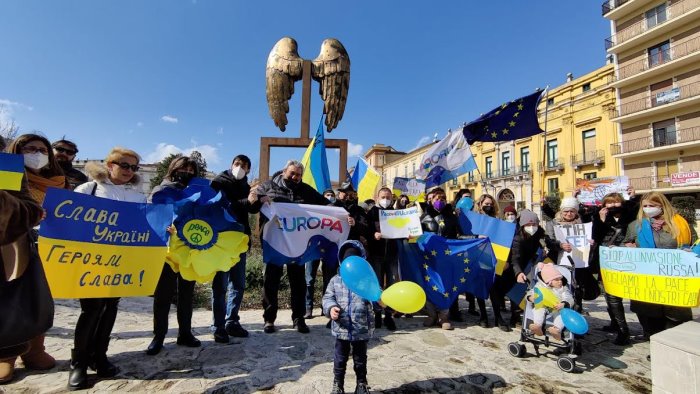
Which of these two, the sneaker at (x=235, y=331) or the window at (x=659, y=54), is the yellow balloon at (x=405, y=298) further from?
the window at (x=659, y=54)

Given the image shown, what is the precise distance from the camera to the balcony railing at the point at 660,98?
21016 millimetres

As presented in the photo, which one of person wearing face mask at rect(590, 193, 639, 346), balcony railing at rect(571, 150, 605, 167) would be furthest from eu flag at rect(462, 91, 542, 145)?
balcony railing at rect(571, 150, 605, 167)

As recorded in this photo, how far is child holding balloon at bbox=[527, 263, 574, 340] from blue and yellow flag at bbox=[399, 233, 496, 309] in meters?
1.04

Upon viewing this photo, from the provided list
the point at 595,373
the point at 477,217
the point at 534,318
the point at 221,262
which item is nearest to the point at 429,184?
the point at 477,217

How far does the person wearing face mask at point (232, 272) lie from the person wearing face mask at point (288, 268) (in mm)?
175

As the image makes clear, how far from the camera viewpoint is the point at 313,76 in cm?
924

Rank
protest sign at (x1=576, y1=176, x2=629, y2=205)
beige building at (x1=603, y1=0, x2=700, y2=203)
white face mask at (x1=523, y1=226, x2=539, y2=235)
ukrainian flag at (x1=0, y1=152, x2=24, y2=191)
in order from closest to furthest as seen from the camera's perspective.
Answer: ukrainian flag at (x1=0, y1=152, x2=24, y2=191)
white face mask at (x1=523, y1=226, x2=539, y2=235)
protest sign at (x1=576, y1=176, x2=629, y2=205)
beige building at (x1=603, y1=0, x2=700, y2=203)

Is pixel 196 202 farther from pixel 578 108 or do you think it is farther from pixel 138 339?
pixel 578 108

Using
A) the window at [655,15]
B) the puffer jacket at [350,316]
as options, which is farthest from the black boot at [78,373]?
the window at [655,15]

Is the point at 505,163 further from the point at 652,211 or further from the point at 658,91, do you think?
the point at 652,211

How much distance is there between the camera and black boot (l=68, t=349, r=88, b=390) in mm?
2580

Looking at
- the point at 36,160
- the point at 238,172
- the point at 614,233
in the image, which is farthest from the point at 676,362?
the point at 36,160

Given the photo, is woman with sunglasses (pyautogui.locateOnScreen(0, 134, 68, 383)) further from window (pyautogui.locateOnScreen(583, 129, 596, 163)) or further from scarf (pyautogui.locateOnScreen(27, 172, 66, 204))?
window (pyautogui.locateOnScreen(583, 129, 596, 163))

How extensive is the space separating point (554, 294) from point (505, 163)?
34.3m
